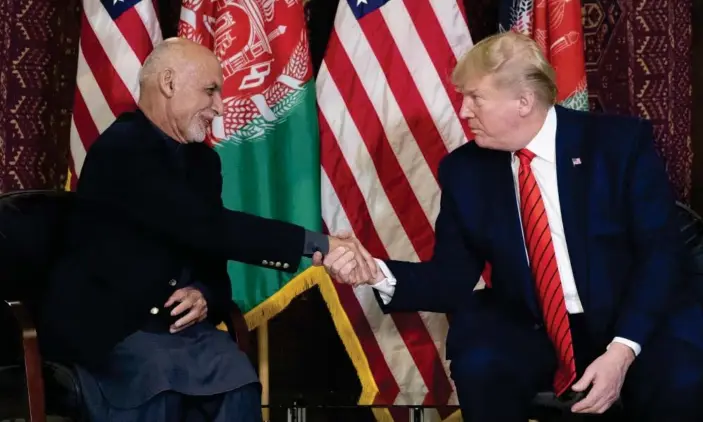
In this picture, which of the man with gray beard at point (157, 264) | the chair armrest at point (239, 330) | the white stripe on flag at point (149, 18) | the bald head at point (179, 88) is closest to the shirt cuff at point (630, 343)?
the man with gray beard at point (157, 264)

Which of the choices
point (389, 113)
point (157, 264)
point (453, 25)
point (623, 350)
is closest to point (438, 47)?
point (453, 25)

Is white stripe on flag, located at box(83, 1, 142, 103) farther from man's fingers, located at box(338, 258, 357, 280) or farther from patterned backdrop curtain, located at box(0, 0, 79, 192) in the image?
man's fingers, located at box(338, 258, 357, 280)

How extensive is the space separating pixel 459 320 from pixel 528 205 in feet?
1.24

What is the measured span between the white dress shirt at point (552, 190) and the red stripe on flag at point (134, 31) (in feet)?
5.51

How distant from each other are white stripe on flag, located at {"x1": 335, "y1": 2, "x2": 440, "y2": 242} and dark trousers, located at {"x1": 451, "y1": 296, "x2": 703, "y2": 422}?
44.5 inches

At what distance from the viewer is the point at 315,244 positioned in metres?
2.99

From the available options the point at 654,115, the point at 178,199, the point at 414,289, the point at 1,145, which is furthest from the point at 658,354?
the point at 1,145

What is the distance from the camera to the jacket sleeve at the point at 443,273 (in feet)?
9.75

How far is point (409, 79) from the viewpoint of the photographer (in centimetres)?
391

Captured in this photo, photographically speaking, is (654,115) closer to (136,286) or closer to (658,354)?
(658,354)

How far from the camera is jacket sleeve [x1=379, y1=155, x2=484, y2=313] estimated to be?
2.97 m

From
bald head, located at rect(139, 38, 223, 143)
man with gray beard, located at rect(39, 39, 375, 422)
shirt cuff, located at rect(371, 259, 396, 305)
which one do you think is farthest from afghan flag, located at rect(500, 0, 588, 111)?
bald head, located at rect(139, 38, 223, 143)

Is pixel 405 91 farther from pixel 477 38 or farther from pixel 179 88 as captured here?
pixel 179 88

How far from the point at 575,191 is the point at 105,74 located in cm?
199
